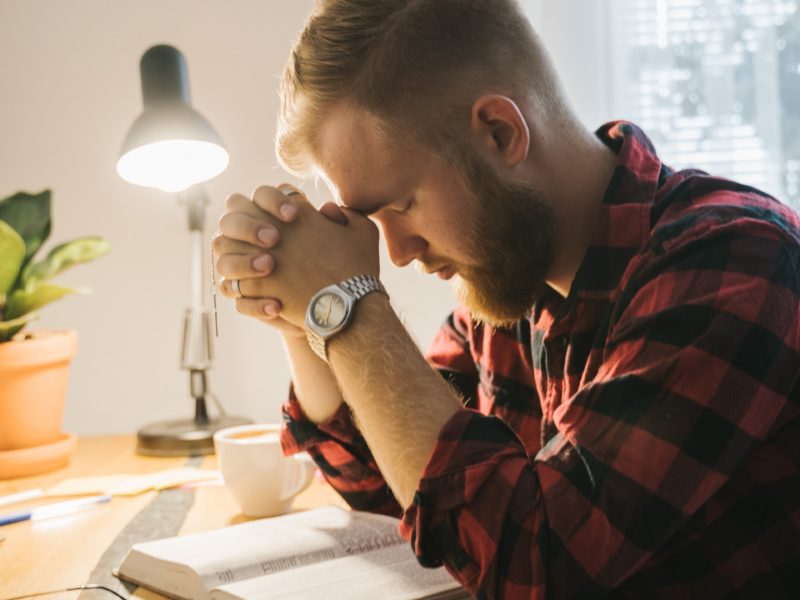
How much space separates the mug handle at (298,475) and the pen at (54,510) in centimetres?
24

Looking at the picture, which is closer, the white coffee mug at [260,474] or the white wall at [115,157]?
the white coffee mug at [260,474]

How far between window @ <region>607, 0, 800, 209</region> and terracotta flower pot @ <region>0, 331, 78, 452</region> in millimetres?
1062

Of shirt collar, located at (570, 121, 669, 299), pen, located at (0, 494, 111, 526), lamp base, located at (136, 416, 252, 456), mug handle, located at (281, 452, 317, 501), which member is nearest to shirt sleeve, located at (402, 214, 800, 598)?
shirt collar, located at (570, 121, 669, 299)

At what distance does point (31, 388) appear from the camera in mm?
1207

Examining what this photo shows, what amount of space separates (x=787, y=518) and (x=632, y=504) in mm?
177

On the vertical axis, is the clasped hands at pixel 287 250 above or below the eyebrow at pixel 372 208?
below

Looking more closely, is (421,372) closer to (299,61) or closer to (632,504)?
(632,504)

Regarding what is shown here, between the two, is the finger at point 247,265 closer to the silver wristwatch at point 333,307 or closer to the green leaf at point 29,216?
the silver wristwatch at point 333,307

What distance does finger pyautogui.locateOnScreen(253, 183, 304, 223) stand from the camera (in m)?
0.80

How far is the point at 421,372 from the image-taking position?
0.68 m

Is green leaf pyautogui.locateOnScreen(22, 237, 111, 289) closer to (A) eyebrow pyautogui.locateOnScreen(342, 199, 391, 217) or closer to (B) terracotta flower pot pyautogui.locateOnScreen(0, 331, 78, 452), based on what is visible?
(B) terracotta flower pot pyautogui.locateOnScreen(0, 331, 78, 452)

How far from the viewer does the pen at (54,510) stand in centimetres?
92

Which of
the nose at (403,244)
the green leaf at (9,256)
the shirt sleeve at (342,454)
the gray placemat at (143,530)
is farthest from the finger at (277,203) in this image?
the green leaf at (9,256)

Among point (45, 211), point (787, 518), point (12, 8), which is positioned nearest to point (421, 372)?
point (787, 518)
